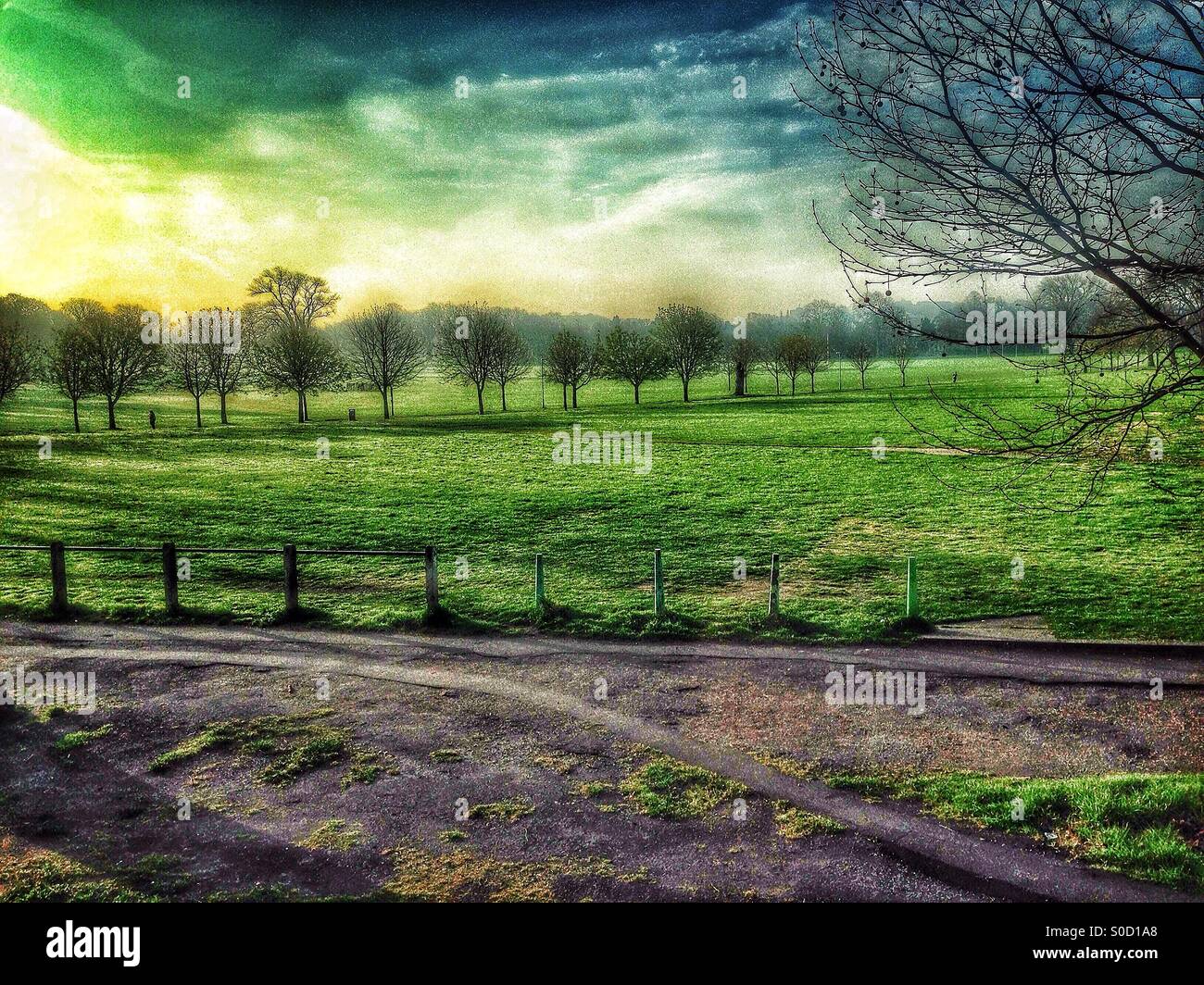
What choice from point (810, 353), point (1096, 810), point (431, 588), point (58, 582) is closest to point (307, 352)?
point (810, 353)

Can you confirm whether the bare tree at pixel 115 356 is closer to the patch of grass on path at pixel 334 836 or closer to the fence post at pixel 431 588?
the fence post at pixel 431 588

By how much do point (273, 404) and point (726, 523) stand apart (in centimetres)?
7776

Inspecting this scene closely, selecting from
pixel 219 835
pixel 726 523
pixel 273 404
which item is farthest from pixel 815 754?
pixel 273 404

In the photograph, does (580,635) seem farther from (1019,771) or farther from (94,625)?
(94,625)

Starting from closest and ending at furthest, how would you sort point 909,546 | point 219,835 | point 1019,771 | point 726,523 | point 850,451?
point 219,835 < point 1019,771 < point 909,546 < point 726,523 < point 850,451

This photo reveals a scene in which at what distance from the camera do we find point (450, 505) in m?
28.8

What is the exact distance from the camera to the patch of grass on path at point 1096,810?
680 cm

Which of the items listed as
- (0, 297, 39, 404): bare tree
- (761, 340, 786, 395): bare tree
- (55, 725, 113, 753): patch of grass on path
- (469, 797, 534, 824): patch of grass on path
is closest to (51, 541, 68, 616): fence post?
(55, 725, 113, 753): patch of grass on path

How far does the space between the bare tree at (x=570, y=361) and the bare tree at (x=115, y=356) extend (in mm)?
33645

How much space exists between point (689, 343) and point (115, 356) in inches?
1986

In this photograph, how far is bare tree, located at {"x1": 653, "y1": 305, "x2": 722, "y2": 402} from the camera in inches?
3214

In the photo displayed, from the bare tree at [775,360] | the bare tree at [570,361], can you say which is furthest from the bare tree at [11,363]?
the bare tree at [775,360]

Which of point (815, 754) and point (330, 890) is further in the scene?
point (815, 754)

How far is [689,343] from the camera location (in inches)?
3216
